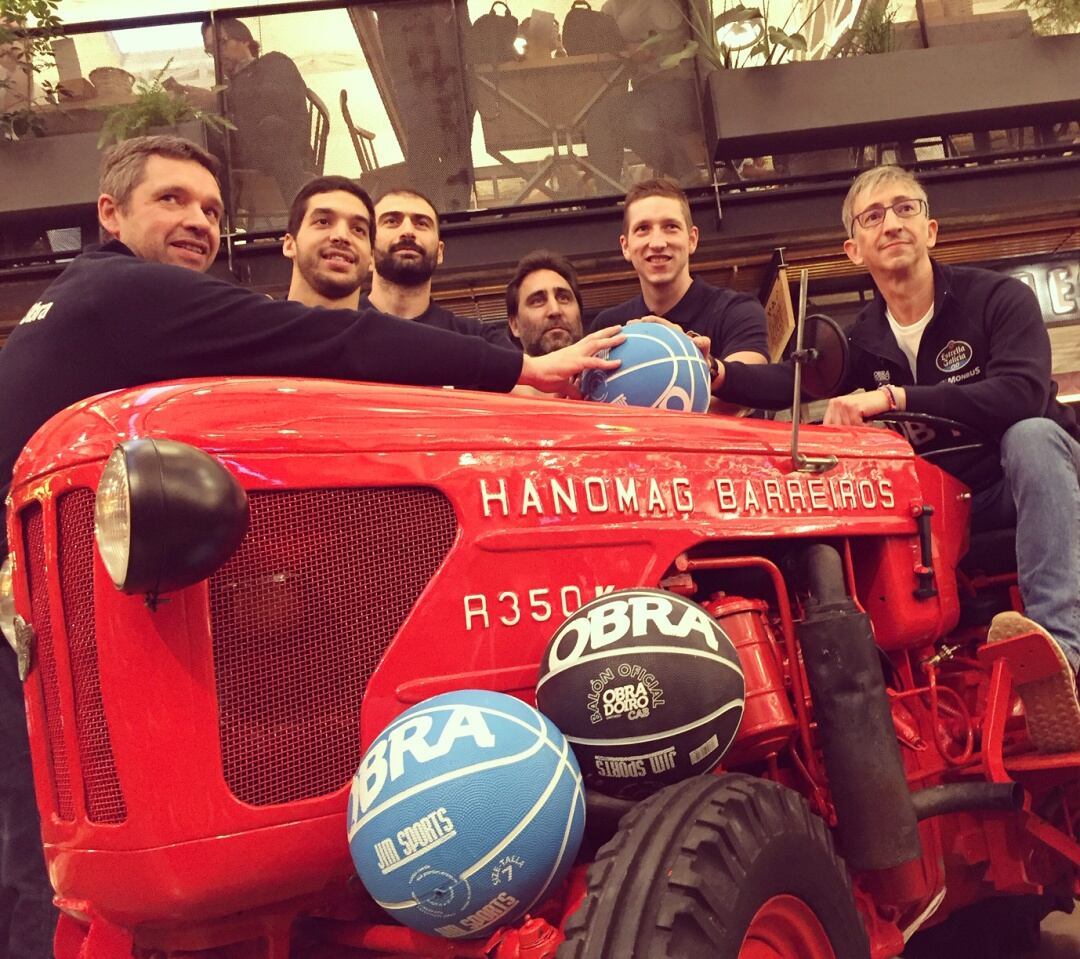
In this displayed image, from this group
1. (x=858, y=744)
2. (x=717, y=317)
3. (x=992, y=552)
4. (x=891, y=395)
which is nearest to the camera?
(x=858, y=744)

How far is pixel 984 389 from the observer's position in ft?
9.29

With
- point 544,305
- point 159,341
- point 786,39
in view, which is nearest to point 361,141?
point 786,39

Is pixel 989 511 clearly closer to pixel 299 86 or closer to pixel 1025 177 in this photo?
pixel 1025 177

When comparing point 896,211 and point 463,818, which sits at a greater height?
point 896,211

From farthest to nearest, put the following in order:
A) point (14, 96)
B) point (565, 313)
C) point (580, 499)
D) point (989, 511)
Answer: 1. point (14, 96)
2. point (565, 313)
3. point (989, 511)
4. point (580, 499)

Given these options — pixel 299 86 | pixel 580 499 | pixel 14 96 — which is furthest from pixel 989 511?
pixel 14 96

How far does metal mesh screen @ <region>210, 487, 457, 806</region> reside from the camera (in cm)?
170

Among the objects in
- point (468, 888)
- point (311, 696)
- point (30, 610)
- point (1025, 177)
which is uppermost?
point (1025, 177)

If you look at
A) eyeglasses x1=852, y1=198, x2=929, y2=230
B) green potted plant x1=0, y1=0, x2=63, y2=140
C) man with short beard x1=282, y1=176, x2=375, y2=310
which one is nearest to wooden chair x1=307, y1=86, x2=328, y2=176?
green potted plant x1=0, y1=0, x2=63, y2=140

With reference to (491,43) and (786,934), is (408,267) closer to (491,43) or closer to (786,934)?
(786,934)

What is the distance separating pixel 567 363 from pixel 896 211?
1.45m

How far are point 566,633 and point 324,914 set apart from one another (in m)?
0.72

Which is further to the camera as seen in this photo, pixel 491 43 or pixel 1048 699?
pixel 491 43

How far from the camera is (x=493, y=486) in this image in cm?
196
